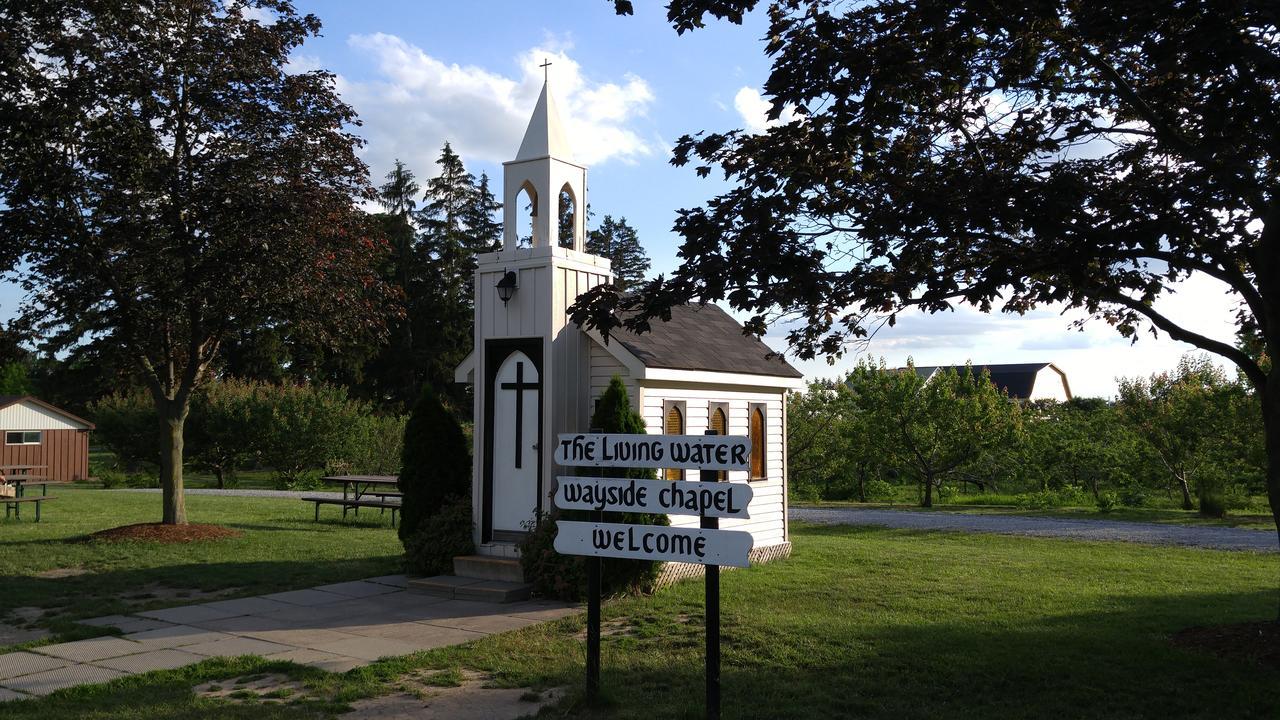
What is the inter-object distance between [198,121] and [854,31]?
38.6ft

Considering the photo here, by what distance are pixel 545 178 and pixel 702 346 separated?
3.61 m

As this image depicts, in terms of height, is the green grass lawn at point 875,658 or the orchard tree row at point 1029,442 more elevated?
the orchard tree row at point 1029,442

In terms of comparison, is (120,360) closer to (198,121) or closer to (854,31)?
(198,121)

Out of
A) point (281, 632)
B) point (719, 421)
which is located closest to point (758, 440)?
point (719, 421)

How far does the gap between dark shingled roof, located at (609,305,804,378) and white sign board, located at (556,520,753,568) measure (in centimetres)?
502

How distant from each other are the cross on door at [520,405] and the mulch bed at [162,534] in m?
7.24

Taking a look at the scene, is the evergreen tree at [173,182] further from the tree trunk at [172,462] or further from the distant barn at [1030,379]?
the distant barn at [1030,379]

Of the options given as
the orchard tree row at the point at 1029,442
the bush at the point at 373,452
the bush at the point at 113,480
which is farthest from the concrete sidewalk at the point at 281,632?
the bush at the point at 113,480

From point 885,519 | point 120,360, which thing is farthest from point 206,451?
point 885,519

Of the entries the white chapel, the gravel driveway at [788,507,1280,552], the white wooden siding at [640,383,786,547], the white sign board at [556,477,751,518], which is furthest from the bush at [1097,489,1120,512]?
the white sign board at [556,477,751,518]

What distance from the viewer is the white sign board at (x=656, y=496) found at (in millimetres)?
6152

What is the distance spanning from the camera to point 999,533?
1936cm

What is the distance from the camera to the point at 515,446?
1169 centimetres

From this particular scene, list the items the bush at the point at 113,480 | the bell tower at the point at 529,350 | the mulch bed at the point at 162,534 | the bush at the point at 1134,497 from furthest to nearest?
the bush at the point at 113,480 < the bush at the point at 1134,497 < the mulch bed at the point at 162,534 < the bell tower at the point at 529,350
